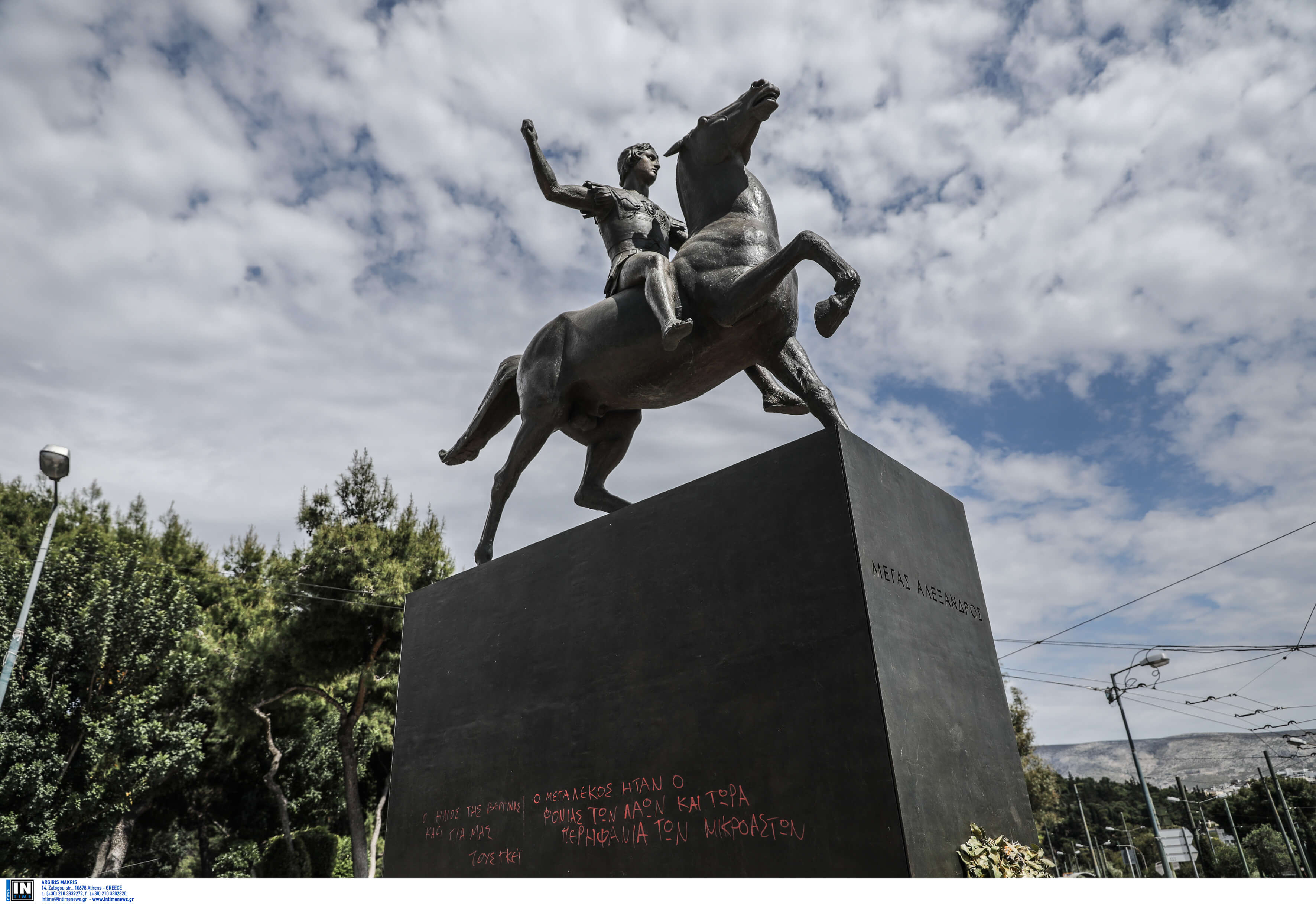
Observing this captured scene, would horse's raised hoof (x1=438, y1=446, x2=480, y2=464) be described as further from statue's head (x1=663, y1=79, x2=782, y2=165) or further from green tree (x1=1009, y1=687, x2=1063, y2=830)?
green tree (x1=1009, y1=687, x2=1063, y2=830)

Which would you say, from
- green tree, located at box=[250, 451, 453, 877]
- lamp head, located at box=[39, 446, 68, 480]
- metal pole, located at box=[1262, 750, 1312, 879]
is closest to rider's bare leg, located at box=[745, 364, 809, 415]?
lamp head, located at box=[39, 446, 68, 480]

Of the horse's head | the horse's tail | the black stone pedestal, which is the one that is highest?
the horse's head

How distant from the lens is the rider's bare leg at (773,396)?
5543 mm

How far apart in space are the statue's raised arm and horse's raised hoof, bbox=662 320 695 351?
2.06 meters

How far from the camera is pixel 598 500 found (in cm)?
621

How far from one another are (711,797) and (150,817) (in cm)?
2797

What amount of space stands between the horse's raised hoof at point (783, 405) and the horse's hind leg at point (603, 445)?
1227mm

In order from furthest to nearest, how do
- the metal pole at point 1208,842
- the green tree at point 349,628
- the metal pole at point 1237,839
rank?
the metal pole at point 1208,842 < the metal pole at point 1237,839 < the green tree at point 349,628

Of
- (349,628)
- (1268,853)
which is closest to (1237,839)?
(1268,853)

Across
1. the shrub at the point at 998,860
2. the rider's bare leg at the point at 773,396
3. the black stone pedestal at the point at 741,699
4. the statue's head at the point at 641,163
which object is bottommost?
the shrub at the point at 998,860

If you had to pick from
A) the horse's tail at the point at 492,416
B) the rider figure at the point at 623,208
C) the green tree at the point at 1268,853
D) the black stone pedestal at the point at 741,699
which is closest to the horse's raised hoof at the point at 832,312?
the black stone pedestal at the point at 741,699

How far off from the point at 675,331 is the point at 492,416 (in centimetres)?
263

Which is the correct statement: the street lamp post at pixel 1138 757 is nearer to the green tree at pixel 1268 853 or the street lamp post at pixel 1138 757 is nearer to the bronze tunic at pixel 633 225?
the bronze tunic at pixel 633 225

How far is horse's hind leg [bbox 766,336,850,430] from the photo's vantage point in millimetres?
5035
